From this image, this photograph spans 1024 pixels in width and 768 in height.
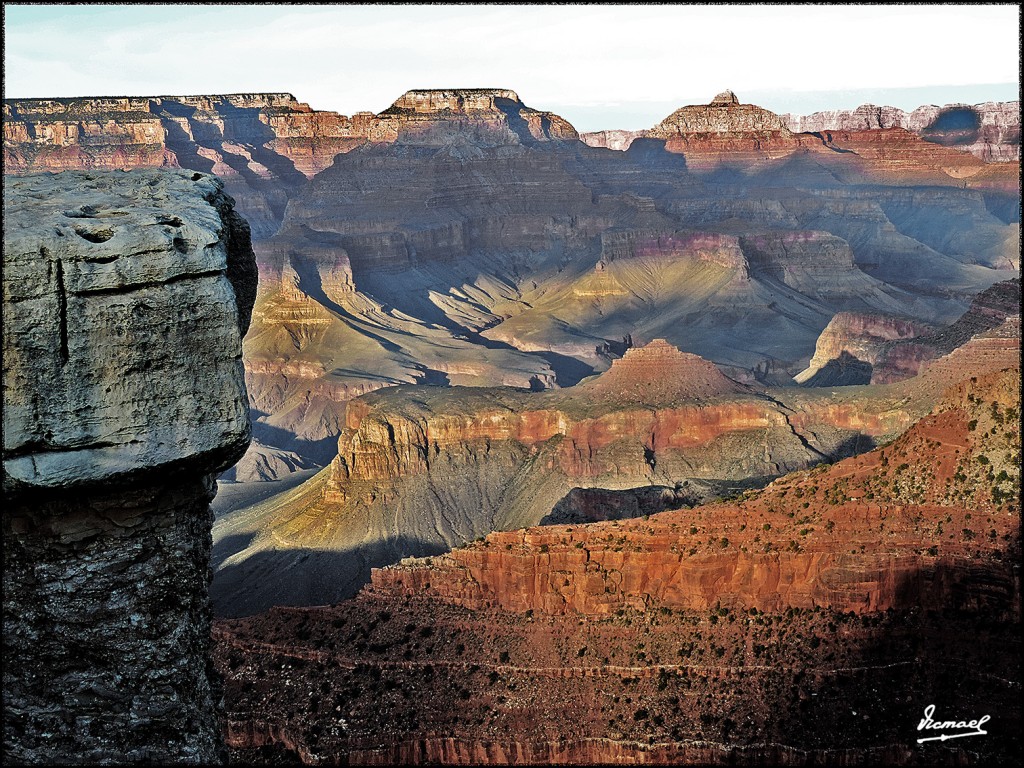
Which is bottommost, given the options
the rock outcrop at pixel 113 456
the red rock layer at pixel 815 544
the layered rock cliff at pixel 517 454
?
the layered rock cliff at pixel 517 454

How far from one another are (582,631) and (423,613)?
4466mm

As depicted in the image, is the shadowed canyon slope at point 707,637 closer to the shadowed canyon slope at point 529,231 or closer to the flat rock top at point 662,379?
the flat rock top at point 662,379

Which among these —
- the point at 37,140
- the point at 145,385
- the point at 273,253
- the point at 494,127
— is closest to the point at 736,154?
the point at 494,127

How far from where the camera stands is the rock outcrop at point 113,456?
1073 centimetres

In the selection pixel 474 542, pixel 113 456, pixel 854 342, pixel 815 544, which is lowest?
pixel 854 342

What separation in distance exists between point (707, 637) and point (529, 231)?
442 ft

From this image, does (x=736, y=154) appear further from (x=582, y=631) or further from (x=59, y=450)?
(x=59, y=450)

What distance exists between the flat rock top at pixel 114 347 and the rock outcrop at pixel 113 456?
1 cm

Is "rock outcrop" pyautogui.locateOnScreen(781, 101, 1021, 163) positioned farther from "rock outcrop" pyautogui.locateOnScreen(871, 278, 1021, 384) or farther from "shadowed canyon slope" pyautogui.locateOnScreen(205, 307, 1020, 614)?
"shadowed canyon slope" pyautogui.locateOnScreen(205, 307, 1020, 614)

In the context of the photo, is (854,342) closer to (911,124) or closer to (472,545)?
(472,545)

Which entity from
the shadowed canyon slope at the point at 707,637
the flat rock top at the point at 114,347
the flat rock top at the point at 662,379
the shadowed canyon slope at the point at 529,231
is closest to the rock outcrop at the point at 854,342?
the shadowed canyon slope at the point at 529,231

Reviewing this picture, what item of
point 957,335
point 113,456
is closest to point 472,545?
point 113,456
